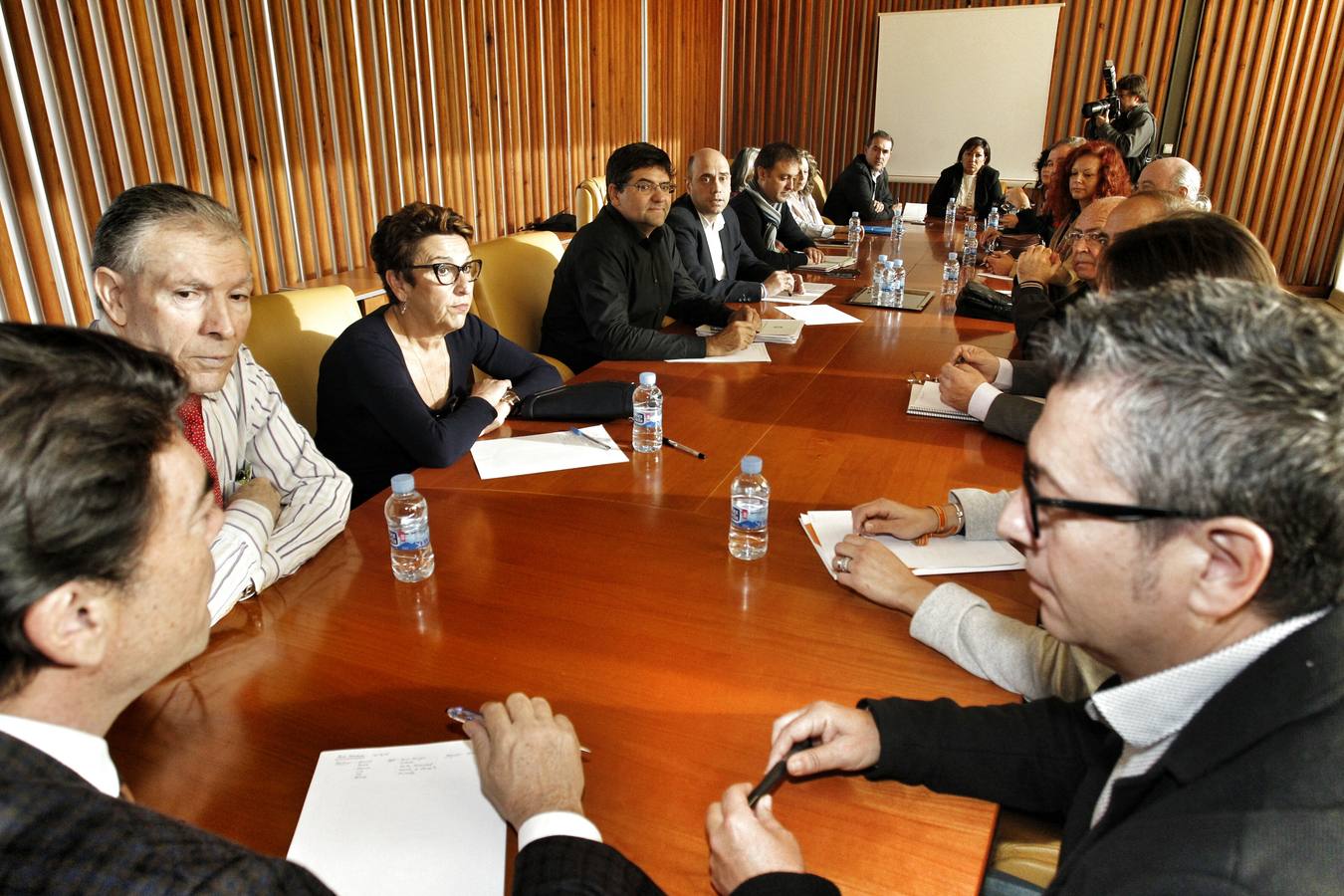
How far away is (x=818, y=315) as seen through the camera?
3402mm

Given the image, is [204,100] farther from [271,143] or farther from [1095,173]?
[1095,173]

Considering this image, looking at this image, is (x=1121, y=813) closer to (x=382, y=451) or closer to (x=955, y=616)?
(x=955, y=616)

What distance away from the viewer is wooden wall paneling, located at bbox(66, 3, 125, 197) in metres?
3.06

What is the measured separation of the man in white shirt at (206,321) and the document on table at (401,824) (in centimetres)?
51

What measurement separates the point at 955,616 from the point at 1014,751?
237mm

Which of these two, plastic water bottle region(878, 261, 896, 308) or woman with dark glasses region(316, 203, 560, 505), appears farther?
plastic water bottle region(878, 261, 896, 308)

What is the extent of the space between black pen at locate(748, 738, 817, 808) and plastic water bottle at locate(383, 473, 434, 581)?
709mm

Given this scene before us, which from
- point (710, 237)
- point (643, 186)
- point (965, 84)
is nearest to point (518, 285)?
point (643, 186)

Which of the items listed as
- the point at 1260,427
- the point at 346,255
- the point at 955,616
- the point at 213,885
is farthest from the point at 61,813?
the point at 346,255

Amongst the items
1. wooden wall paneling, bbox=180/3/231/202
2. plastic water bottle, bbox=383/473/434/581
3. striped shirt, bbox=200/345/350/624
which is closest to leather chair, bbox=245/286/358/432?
striped shirt, bbox=200/345/350/624

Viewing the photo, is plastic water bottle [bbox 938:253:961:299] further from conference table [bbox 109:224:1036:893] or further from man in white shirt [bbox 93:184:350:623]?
man in white shirt [bbox 93:184:350:623]

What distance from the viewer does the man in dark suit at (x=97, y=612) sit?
0.56 metres

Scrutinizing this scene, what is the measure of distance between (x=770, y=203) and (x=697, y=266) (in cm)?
137

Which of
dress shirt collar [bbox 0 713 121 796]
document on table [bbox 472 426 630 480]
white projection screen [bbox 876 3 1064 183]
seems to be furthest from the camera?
white projection screen [bbox 876 3 1064 183]
